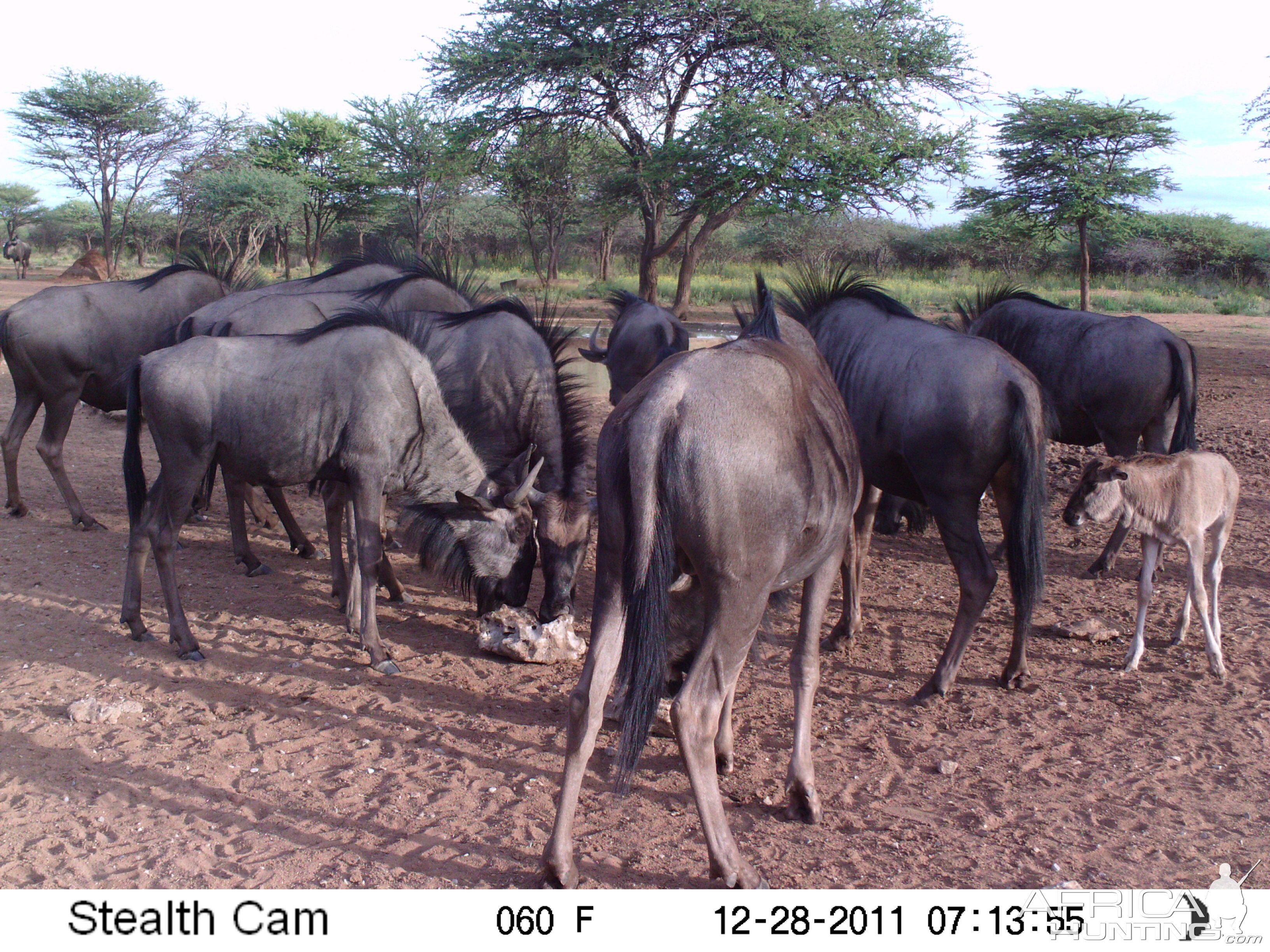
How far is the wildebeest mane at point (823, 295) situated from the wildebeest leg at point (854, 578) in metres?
1.08

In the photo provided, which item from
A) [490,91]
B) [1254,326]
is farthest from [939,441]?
[1254,326]

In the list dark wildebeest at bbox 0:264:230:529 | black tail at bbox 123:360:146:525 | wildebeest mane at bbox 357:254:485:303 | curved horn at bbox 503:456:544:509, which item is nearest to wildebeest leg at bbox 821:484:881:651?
curved horn at bbox 503:456:544:509

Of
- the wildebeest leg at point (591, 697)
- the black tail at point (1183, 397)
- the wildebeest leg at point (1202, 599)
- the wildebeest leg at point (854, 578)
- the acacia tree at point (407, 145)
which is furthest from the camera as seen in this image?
the acacia tree at point (407, 145)

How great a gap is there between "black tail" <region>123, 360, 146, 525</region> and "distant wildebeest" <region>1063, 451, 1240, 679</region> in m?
4.96

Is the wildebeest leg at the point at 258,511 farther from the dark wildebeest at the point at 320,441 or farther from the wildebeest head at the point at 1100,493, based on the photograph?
the wildebeest head at the point at 1100,493

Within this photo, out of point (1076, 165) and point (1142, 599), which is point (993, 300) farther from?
point (1076, 165)

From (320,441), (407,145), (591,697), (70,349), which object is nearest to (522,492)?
(320,441)

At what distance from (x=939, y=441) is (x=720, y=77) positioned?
1806 cm

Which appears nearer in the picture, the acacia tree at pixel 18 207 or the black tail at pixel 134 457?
the black tail at pixel 134 457

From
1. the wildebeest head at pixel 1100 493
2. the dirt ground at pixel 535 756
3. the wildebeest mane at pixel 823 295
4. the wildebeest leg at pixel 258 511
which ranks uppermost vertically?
the wildebeest mane at pixel 823 295

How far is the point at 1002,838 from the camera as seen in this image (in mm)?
3174

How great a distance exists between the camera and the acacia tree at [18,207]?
45.9 metres

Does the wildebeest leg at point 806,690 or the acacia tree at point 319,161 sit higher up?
the acacia tree at point 319,161

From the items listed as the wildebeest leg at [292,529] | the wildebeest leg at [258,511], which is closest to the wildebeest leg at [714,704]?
the wildebeest leg at [292,529]
